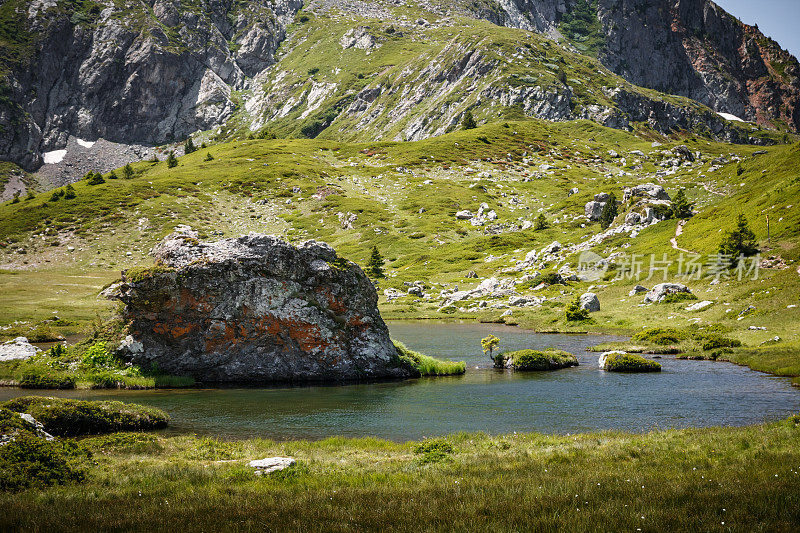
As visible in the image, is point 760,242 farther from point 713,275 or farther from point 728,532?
point 728,532

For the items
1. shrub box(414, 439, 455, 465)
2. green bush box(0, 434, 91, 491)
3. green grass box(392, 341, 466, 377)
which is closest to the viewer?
green bush box(0, 434, 91, 491)

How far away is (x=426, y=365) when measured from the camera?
42.3 m

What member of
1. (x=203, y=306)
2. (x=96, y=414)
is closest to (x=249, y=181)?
(x=203, y=306)

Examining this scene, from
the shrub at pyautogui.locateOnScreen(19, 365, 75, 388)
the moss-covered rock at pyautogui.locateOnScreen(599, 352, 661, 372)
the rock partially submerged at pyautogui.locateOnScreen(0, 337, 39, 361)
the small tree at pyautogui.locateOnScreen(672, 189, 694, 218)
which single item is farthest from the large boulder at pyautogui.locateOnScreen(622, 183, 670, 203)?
the rock partially submerged at pyautogui.locateOnScreen(0, 337, 39, 361)

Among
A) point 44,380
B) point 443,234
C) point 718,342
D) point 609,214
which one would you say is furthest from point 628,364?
point 443,234

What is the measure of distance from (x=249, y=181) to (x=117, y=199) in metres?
45.3

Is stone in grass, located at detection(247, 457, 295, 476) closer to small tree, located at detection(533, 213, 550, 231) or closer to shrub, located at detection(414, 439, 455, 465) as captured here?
shrub, located at detection(414, 439, 455, 465)

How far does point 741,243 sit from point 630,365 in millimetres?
39745

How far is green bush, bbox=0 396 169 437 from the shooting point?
20.0 metres

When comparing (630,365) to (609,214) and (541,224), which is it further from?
(541,224)

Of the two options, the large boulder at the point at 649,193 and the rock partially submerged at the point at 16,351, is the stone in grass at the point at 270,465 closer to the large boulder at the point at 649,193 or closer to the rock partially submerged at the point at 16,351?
the rock partially submerged at the point at 16,351

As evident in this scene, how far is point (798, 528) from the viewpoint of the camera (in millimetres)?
8797

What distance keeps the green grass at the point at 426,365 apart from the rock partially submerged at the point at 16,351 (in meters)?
30.3

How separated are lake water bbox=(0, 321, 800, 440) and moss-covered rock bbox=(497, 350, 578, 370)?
4.43 feet
